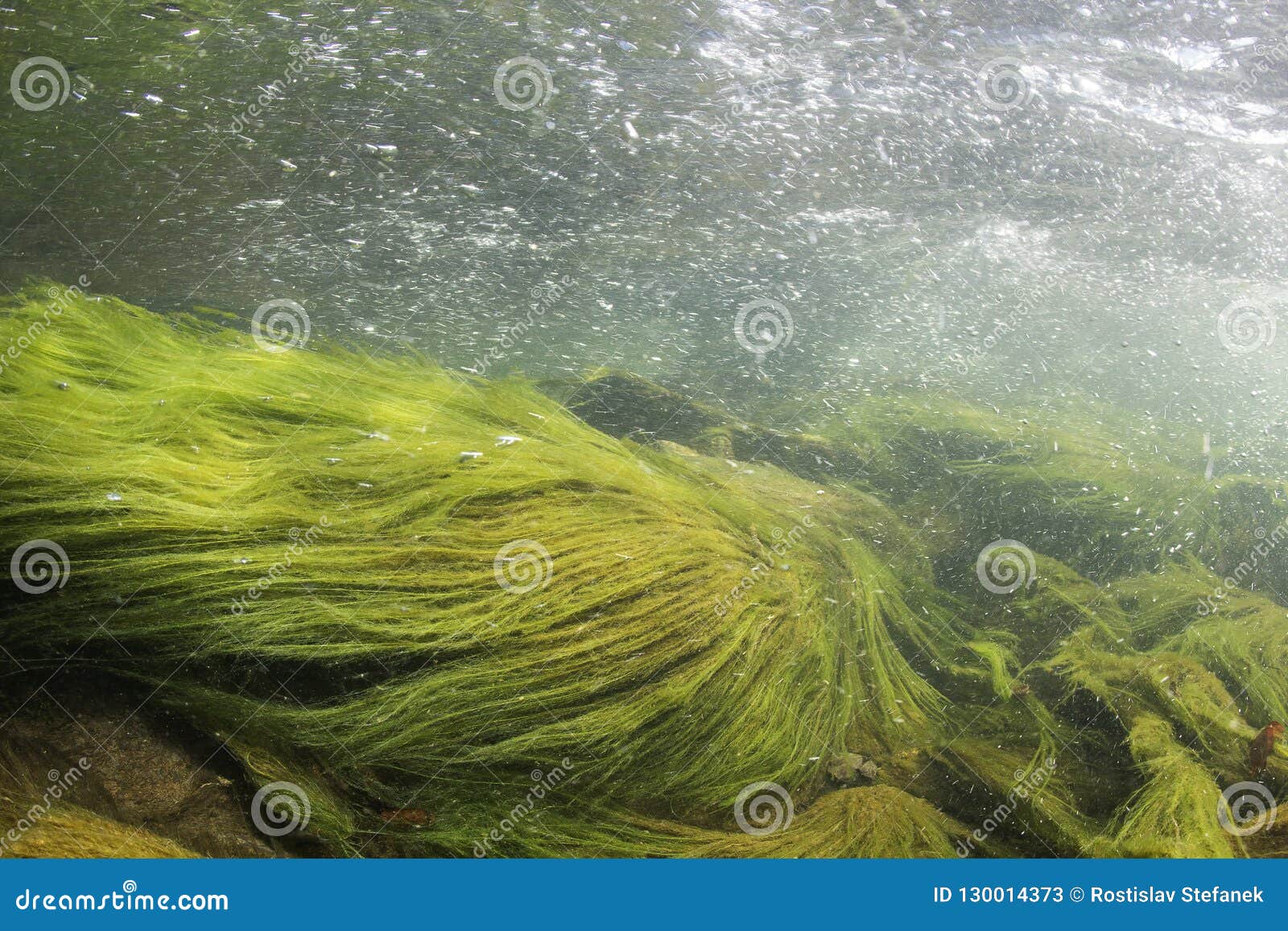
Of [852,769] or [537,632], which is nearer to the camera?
[537,632]

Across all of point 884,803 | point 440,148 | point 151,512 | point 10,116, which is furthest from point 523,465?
point 10,116

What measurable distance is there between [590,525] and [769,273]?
9828 mm

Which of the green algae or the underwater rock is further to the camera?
the underwater rock

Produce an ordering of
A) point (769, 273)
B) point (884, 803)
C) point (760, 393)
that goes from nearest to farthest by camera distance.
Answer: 1. point (884, 803)
2. point (760, 393)
3. point (769, 273)

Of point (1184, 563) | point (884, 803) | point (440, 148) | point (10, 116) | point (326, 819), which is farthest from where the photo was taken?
point (440, 148)

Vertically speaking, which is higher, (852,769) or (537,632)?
(537,632)

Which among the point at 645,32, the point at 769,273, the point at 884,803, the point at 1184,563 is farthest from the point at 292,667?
the point at 769,273

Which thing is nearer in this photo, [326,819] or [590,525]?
[326,819]

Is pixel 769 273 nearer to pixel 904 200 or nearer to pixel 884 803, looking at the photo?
pixel 904 200

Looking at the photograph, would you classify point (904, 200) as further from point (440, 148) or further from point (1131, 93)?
point (440, 148)

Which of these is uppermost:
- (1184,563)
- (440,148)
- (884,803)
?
(440,148)

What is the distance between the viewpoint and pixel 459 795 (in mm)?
3029

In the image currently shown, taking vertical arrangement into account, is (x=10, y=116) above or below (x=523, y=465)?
above

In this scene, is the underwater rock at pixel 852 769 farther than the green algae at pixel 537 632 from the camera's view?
Yes
